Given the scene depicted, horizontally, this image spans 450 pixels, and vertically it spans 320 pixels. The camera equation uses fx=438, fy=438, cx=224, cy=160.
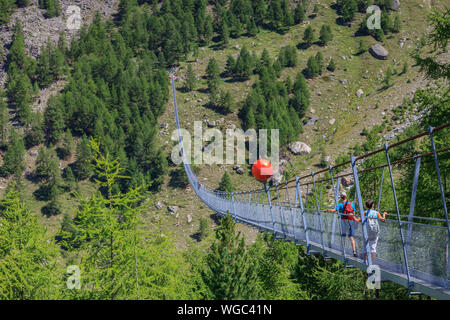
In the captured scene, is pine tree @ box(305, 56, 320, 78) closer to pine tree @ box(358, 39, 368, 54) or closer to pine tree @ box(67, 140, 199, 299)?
pine tree @ box(358, 39, 368, 54)

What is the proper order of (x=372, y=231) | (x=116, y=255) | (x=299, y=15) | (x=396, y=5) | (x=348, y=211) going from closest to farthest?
1. (x=372, y=231)
2. (x=348, y=211)
3. (x=116, y=255)
4. (x=396, y=5)
5. (x=299, y=15)

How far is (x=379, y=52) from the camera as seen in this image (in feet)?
335

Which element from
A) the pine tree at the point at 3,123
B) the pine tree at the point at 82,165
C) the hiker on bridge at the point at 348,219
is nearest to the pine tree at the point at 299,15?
the pine tree at the point at 82,165

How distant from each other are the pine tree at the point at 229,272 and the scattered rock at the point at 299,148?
62774 mm

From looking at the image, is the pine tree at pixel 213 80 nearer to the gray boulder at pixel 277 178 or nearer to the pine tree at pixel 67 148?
the gray boulder at pixel 277 178

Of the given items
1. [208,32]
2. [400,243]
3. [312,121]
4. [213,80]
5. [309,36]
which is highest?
[400,243]

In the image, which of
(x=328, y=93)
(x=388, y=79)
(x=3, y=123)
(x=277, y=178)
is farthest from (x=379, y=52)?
(x=3, y=123)

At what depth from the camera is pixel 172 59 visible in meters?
115

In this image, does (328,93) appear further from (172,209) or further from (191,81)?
(172,209)

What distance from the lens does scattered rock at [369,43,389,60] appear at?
101688 mm

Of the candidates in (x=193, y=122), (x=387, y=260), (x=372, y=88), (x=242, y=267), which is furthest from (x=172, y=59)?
(x=387, y=260)

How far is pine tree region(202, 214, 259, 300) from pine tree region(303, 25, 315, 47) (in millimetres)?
101337

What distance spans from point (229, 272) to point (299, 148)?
64.7m

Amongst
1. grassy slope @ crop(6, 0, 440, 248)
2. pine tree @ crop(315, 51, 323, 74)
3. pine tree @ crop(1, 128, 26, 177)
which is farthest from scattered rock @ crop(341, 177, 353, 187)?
pine tree @ crop(1, 128, 26, 177)
